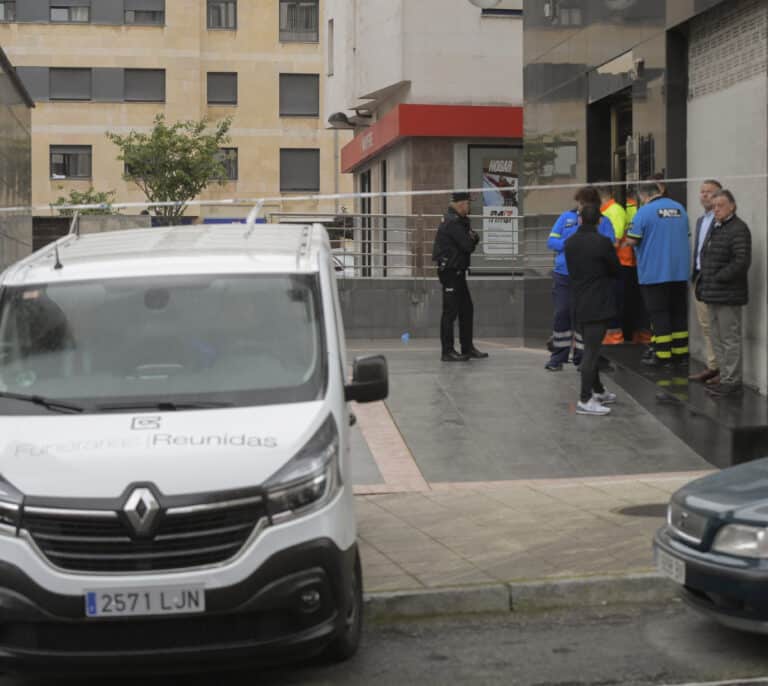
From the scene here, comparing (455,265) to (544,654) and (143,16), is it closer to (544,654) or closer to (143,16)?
Answer: (544,654)

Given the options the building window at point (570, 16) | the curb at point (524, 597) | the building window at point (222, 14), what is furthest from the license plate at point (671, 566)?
the building window at point (222, 14)

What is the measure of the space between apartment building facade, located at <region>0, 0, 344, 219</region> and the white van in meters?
48.5

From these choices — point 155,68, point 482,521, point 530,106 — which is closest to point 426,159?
point 530,106

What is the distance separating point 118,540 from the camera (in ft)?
17.3

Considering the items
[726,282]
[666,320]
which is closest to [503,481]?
[726,282]

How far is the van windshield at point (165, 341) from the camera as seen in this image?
5988mm

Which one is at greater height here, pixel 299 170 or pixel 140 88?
pixel 140 88

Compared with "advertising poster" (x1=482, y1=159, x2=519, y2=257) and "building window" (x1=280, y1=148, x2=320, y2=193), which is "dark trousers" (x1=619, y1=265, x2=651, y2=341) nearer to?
"advertising poster" (x1=482, y1=159, x2=519, y2=257)

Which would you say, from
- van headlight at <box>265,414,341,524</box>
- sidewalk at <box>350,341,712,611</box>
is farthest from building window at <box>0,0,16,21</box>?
van headlight at <box>265,414,341,524</box>

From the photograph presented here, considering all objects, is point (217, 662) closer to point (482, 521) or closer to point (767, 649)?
point (767, 649)

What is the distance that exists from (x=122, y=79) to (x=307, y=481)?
52510 millimetres

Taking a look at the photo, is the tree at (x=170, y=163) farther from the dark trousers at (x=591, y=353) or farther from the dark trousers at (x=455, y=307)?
the dark trousers at (x=591, y=353)

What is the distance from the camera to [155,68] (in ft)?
183

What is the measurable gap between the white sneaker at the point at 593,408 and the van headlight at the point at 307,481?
7101 mm
